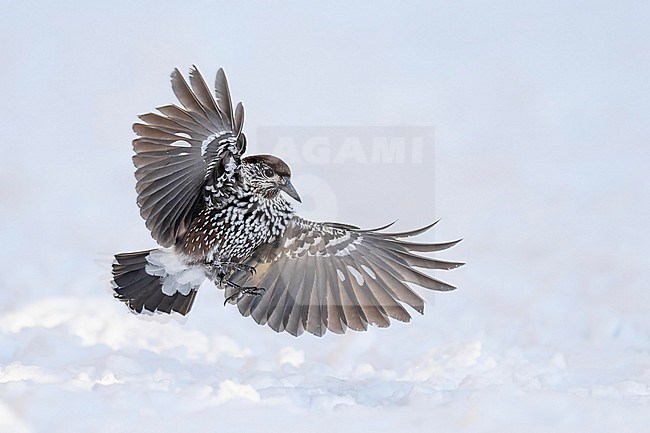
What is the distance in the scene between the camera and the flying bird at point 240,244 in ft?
7.02

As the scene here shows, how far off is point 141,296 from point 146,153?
0.56m

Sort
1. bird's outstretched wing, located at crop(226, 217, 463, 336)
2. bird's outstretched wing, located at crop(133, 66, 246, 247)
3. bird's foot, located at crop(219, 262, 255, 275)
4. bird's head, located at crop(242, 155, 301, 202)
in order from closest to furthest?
bird's outstretched wing, located at crop(133, 66, 246, 247) → bird's head, located at crop(242, 155, 301, 202) → bird's foot, located at crop(219, 262, 255, 275) → bird's outstretched wing, located at crop(226, 217, 463, 336)

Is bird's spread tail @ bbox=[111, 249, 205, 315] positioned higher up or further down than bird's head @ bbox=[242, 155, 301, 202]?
further down

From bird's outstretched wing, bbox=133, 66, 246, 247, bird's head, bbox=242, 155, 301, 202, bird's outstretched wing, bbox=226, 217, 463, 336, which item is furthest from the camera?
bird's outstretched wing, bbox=226, 217, 463, 336

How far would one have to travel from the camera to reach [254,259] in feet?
8.37

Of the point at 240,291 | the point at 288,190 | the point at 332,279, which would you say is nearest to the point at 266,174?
the point at 288,190

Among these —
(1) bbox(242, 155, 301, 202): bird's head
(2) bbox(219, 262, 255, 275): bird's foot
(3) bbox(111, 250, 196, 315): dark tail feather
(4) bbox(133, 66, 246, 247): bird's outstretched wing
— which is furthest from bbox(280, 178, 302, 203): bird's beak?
(3) bbox(111, 250, 196, 315): dark tail feather

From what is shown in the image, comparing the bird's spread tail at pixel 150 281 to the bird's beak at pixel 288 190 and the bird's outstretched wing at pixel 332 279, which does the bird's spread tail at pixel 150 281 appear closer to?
the bird's outstretched wing at pixel 332 279

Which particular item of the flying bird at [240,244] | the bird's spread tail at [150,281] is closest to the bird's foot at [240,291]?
the flying bird at [240,244]

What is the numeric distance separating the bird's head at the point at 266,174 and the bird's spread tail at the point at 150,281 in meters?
0.34

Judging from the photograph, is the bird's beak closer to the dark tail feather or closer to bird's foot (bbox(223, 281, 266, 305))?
bird's foot (bbox(223, 281, 266, 305))

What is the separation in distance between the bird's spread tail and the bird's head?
34 centimetres

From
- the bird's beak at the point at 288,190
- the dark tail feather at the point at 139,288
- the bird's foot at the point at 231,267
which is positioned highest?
the bird's beak at the point at 288,190

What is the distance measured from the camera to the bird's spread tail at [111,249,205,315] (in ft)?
8.06
